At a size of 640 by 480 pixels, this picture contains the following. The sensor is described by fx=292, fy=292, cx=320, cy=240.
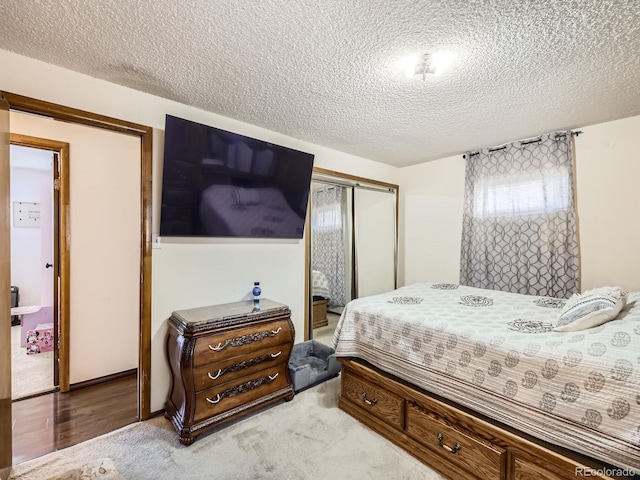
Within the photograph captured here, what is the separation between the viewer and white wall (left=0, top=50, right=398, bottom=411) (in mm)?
1797

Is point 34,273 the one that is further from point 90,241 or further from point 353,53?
point 353,53

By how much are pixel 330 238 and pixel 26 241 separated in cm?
489

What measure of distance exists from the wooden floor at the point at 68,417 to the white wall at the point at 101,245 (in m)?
0.23

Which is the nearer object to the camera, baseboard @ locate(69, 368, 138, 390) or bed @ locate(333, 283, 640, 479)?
bed @ locate(333, 283, 640, 479)

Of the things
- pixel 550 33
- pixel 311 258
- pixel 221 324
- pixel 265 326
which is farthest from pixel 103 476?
pixel 550 33

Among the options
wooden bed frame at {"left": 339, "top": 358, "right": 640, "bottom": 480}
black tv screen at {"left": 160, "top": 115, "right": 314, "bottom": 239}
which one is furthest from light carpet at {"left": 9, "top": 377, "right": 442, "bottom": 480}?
black tv screen at {"left": 160, "top": 115, "right": 314, "bottom": 239}

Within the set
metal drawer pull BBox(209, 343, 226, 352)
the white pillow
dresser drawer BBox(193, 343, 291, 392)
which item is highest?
the white pillow

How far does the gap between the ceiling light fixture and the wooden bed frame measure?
1962 millimetres

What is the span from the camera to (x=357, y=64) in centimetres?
174

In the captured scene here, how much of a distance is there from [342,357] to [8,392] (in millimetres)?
2046

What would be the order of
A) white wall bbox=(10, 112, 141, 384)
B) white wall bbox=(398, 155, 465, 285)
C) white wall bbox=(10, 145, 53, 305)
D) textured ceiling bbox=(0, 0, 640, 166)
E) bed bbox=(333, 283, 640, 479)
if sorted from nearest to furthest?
bed bbox=(333, 283, 640, 479), textured ceiling bbox=(0, 0, 640, 166), white wall bbox=(10, 112, 141, 384), white wall bbox=(398, 155, 465, 285), white wall bbox=(10, 145, 53, 305)

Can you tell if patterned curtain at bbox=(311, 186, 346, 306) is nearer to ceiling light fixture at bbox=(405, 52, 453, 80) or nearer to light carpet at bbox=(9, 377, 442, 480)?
light carpet at bbox=(9, 377, 442, 480)

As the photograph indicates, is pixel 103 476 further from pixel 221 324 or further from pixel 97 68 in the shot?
pixel 97 68

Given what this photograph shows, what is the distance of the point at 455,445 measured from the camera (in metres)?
1.65
